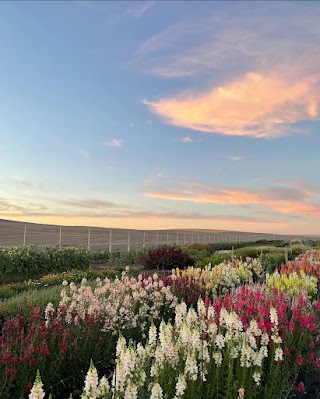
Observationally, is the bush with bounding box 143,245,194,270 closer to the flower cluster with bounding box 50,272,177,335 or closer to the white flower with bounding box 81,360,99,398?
the flower cluster with bounding box 50,272,177,335

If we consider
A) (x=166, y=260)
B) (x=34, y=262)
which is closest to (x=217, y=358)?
(x=166, y=260)

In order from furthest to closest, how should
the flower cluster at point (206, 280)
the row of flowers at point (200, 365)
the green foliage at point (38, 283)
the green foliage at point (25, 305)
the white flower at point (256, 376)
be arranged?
the green foliage at point (38, 283) → the flower cluster at point (206, 280) → the green foliage at point (25, 305) → the white flower at point (256, 376) → the row of flowers at point (200, 365)

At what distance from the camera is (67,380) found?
4922 mm

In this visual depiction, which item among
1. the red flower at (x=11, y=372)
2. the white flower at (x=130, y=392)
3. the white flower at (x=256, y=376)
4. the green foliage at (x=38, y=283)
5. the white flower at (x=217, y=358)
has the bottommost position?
the green foliage at (x=38, y=283)

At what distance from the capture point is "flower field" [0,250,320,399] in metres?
3.47

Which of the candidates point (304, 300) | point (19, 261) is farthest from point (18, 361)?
point (19, 261)

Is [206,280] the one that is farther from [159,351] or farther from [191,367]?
[191,367]

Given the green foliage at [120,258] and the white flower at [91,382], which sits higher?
the white flower at [91,382]

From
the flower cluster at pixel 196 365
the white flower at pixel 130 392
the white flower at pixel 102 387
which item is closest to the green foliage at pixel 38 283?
the flower cluster at pixel 196 365

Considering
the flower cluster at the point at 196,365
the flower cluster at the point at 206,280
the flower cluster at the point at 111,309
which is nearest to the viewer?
the flower cluster at the point at 196,365

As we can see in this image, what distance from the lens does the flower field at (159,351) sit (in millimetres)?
→ 3469

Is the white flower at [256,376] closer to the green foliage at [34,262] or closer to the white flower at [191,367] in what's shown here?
the white flower at [191,367]

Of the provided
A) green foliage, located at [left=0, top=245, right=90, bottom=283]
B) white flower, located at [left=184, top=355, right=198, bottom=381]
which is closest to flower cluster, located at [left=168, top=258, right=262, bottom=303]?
white flower, located at [left=184, top=355, right=198, bottom=381]

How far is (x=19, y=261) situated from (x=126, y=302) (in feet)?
35.6
